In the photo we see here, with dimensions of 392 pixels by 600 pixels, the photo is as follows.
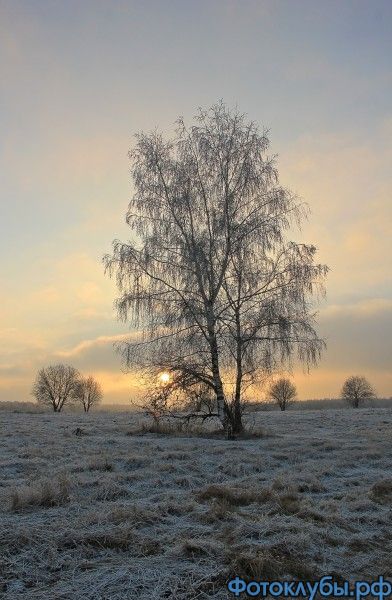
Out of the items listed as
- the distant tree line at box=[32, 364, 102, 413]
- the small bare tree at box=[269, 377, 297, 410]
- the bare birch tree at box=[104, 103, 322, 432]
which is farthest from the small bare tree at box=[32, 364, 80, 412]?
the bare birch tree at box=[104, 103, 322, 432]

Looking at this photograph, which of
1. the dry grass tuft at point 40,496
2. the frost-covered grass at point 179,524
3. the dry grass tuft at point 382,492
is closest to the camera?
the frost-covered grass at point 179,524

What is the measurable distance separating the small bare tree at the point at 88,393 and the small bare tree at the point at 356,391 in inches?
1631

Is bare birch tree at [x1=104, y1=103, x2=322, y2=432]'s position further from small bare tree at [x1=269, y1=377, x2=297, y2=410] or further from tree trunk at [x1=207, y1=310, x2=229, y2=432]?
small bare tree at [x1=269, y1=377, x2=297, y2=410]

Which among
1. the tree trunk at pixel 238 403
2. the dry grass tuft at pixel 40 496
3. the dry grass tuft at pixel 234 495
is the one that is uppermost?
the tree trunk at pixel 238 403

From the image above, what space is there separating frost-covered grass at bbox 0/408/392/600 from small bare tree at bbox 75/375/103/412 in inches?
2554

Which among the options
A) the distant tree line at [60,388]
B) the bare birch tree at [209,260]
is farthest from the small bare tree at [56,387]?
the bare birch tree at [209,260]

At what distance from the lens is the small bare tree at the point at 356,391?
7793cm

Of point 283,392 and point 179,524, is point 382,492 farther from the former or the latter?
point 283,392

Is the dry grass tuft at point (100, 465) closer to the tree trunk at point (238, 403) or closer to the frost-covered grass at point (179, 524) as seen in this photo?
the frost-covered grass at point (179, 524)

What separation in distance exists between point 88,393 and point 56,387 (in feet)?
22.4

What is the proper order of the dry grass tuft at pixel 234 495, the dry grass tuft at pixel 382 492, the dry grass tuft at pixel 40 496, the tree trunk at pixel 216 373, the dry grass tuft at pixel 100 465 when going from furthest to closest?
the tree trunk at pixel 216 373 < the dry grass tuft at pixel 100 465 < the dry grass tuft at pixel 382 492 < the dry grass tuft at pixel 234 495 < the dry grass tuft at pixel 40 496

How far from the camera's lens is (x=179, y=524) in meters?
6.74

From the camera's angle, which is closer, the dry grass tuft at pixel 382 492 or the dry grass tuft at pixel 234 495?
the dry grass tuft at pixel 234 495

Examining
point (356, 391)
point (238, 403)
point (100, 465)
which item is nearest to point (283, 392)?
point (356, 391)
